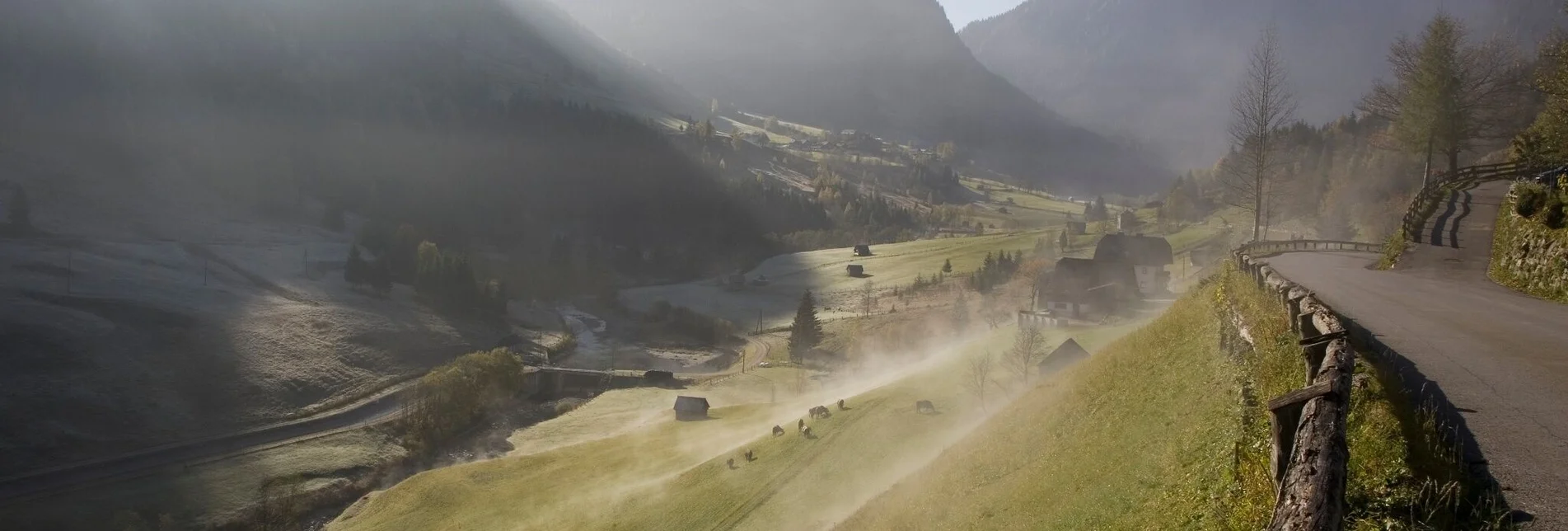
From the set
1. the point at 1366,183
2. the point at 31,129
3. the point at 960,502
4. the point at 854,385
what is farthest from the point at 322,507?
the point at 31,129

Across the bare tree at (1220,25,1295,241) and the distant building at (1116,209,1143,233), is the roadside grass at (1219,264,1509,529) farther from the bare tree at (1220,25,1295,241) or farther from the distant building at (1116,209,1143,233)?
the distant building at (1116,209,1143,233)

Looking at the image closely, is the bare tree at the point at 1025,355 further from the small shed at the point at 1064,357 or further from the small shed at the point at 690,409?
the small shed at the point at 690,409

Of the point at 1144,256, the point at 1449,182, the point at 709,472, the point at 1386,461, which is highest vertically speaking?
the point at 1449,182

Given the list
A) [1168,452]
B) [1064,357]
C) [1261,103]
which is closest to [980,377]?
[1064,357]

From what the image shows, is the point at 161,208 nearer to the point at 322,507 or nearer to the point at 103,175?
the point at 103,175

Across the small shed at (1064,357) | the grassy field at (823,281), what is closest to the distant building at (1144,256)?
the grassy field at (823,281)

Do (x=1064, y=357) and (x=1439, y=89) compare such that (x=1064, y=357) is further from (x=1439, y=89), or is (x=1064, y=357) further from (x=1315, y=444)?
(x=1315, y=444)
